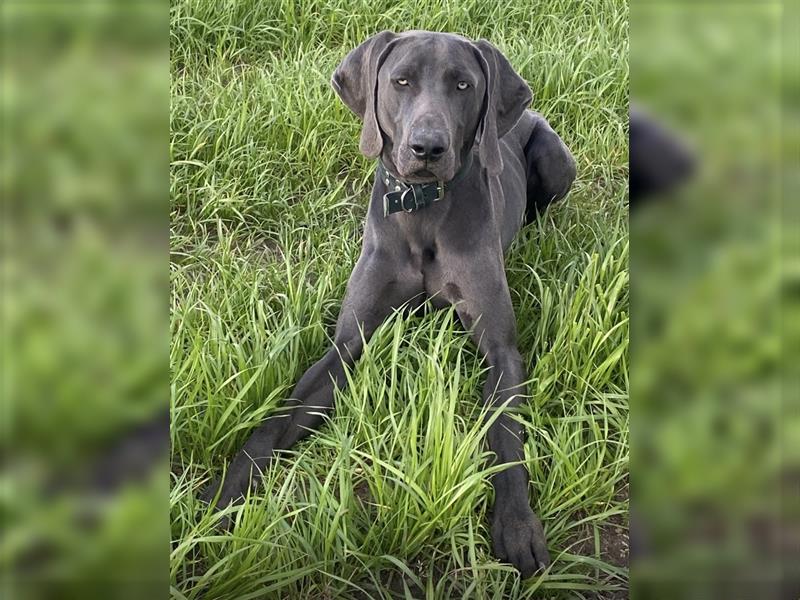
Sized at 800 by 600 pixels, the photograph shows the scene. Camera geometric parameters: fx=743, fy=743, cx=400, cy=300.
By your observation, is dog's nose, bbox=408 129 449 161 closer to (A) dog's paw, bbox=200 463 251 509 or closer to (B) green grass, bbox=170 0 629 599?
(B) green grass, bbox=170 0 629 599

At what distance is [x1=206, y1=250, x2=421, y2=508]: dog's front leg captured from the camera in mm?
2283

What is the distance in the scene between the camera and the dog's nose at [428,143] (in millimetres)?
2398

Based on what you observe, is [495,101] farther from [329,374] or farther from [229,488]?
[229,488]

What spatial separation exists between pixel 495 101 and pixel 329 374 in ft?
3.87

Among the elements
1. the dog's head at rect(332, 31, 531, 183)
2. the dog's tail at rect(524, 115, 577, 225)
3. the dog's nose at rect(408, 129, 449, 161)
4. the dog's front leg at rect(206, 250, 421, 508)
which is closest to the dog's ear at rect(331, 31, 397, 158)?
the dog's head at rect(332, 31, 531, 183)

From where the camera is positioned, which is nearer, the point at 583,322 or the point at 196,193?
the point at 583,322

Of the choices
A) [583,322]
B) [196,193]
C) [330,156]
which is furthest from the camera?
[330,156]
